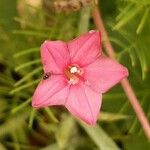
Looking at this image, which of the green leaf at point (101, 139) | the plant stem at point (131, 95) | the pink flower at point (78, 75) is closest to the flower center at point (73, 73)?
the pink flower at point (78, 75)

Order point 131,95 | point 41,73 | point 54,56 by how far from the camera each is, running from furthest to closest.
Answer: point 41,73 → point 131,95 → point 54,56

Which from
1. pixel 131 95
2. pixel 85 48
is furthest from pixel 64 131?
pixel 85 48

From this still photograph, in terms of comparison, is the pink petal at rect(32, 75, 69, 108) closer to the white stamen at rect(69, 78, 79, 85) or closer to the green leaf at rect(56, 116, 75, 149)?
the white stamen at rect(69, 78, 79, 85)

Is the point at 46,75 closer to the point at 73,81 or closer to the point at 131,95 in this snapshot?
the point at 73,81

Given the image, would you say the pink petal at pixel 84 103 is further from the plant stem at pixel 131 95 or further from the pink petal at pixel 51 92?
the plant stem at pixel 131 95

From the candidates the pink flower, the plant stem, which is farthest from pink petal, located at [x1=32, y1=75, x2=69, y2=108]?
the plant stem
